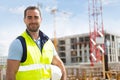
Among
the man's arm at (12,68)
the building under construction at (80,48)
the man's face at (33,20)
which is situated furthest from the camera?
the building under construction at (80,48)

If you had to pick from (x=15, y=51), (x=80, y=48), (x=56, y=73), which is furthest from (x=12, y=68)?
(x=80, y=48)

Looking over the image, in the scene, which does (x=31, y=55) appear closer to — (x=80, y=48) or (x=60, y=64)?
(x=60, y=64)

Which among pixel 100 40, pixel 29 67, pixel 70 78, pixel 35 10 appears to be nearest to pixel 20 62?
pixel 29 67

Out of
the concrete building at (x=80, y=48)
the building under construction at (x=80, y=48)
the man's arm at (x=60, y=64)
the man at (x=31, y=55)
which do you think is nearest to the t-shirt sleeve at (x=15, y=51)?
the man at (x=31, y=55)

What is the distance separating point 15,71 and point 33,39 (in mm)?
252

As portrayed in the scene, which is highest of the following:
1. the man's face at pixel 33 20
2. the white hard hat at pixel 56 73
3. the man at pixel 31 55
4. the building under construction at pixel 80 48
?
the man's face at pixel 33 20

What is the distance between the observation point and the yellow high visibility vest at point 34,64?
2.15m

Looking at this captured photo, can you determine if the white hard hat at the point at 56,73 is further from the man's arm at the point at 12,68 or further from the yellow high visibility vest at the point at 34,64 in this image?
the man's arm at the point at 12,68

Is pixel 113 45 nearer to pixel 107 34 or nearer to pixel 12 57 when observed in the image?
pixel 107 34

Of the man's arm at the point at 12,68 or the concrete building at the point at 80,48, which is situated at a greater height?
the man's arm at the point at 12,68

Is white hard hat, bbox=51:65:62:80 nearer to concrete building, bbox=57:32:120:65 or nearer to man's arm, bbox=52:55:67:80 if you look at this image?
man's arm, bbox=52:55:67:80

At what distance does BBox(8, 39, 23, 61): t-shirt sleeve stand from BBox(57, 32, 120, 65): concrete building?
63.2m

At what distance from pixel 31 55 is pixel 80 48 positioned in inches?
2667

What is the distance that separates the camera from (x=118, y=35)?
6881 centimetres
